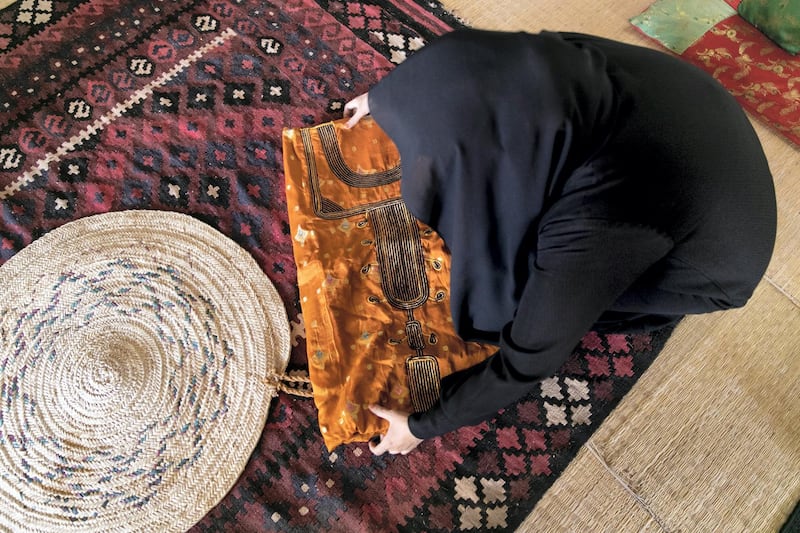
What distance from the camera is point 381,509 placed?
95 centimetres

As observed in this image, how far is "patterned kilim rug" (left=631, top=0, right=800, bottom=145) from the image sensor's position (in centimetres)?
136

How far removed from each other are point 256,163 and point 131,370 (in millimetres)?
487

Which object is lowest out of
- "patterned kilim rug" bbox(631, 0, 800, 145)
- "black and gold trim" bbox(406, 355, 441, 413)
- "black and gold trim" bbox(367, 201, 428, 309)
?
"black and gold trim" bbox(406, 355, 441, 413)

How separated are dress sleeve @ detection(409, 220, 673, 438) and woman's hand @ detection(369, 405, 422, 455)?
0.67 ft

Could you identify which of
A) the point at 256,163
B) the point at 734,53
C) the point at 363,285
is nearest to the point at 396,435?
the point at 363,285

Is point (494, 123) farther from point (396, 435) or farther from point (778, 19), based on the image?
point (778, 19)

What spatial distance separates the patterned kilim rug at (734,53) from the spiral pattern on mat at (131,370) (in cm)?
122

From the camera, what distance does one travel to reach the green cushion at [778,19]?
54.4 inches

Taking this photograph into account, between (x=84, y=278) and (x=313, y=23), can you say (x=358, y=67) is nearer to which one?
(x=313, y=23)

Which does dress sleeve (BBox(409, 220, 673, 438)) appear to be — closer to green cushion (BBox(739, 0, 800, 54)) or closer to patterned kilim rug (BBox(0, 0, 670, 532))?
patterned kilim rug (BBox(0, 0, 670, 532))

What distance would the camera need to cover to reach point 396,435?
911 mm

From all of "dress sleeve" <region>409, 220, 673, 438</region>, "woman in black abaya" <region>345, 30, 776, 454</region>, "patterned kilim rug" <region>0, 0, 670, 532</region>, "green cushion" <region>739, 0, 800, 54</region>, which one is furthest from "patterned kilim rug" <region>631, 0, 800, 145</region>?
"dress sleeve" <region>409, 220, 673, 438</region>

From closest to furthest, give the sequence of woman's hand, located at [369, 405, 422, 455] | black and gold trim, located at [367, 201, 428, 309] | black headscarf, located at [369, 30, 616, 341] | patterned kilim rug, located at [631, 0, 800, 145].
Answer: black headscarf, located at [369, 30, 616, 341], woman's hand, located at [369, 405, 422, 455], black and gold trim, located at [367, 201, 428, 309], patterned kilim rug, located at [631, 0, 800, 145]

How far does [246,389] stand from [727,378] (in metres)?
0.93
